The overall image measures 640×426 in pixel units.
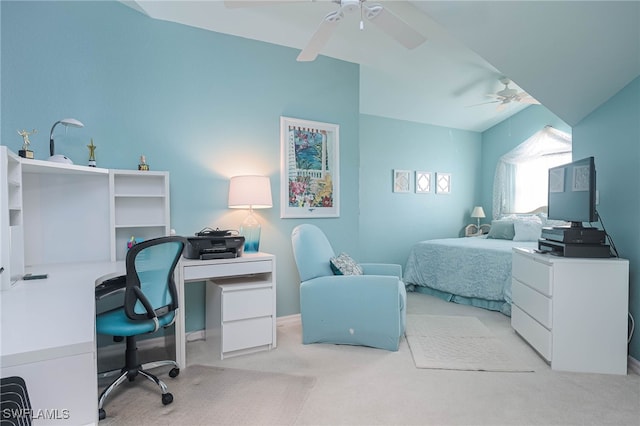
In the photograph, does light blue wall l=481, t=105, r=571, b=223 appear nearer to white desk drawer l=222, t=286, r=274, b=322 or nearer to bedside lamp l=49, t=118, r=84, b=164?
white desk drawer l=222, t=286, r=274, b=322

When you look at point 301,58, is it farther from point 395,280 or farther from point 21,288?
point 21,288

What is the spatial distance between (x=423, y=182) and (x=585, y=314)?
3.65 meters

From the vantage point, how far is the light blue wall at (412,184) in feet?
17.2

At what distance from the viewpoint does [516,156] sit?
18.6 feet

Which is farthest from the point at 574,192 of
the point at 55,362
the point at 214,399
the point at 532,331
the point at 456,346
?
the point at 55,362

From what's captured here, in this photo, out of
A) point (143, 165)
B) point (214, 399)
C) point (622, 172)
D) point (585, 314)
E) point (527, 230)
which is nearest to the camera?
point (214, 399)

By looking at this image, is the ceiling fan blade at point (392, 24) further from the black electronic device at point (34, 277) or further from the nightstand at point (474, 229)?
the nightstand at point (474, 229)

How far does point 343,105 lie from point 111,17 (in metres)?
2.20

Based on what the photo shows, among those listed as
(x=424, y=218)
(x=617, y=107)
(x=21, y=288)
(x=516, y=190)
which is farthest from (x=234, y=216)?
(x=516, y=190)

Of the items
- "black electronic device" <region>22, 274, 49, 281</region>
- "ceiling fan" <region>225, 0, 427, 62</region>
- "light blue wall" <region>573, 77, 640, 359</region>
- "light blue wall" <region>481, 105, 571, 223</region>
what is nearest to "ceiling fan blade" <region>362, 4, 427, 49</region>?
"ceiling fan" <region>225, 0, 427, 62</region>

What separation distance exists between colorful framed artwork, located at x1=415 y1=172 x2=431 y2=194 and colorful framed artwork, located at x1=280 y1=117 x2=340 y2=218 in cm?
244

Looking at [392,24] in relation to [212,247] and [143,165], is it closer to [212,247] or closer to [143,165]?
[212,247]

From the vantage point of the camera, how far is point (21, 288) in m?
1.67

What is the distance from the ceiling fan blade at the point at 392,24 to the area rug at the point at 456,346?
2.21 meters
